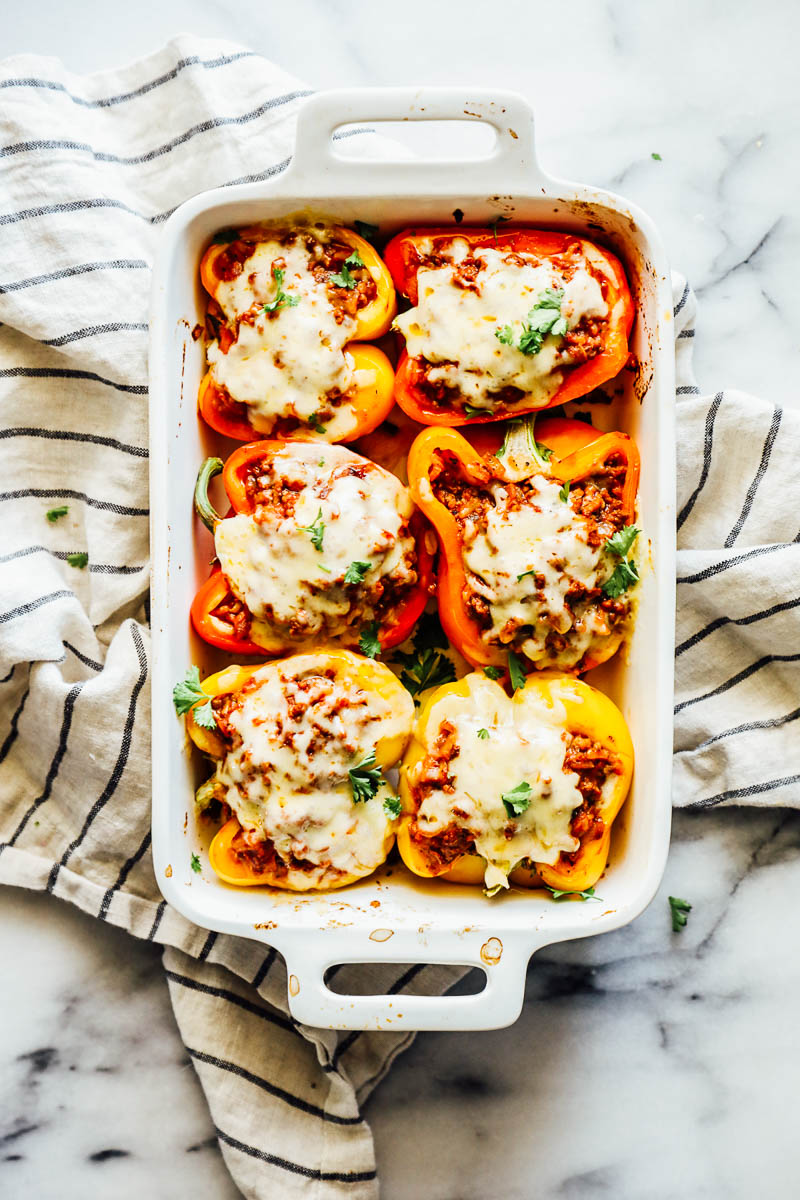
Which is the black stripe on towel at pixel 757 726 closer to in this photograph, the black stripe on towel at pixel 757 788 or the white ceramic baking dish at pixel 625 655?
the black stripe on towel at pixel 757 788

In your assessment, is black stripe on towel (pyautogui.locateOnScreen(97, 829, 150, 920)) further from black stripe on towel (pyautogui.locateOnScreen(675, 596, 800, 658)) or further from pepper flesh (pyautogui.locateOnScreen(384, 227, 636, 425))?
black stripe on towel (pyautogui.locateOnScreen(675, 596, 800, 658))

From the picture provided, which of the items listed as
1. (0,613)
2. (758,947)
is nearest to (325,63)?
(0,613)

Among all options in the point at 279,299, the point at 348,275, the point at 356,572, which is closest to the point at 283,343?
the point at 279,299

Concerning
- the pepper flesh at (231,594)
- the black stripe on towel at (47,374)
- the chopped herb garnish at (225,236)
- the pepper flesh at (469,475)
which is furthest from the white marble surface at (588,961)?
the pepper flesh at (231,594)

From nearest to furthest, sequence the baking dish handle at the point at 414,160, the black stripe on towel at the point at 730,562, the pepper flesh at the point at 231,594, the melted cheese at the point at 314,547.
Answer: the baking dish handle at the point at 414,160, the melted cheese at the point at 314,547, the pepper flesh at the point at 231,594, the black stripe on towel at the point at 730,562

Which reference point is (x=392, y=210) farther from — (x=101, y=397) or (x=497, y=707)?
(x=497, y=707)

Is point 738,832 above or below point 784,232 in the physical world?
below
